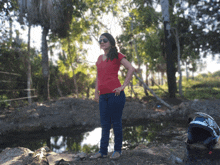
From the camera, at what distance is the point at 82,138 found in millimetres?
5348

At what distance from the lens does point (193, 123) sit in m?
2.14

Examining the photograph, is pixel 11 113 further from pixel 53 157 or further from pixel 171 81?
pixel 171 81

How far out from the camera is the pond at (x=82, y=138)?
465 centimetres

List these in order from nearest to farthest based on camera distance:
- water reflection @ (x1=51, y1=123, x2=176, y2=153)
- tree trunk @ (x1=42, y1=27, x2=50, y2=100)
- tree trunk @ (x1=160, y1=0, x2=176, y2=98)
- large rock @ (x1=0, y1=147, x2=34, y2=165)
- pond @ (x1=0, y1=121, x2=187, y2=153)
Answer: large rock @ (x1=0, y1=147, x2=34, y2=165), water reflection @ (x1=51, y1=123, x2=176, y2=153), pond @ (x1=0, y1=121, x2=187, y2=153), tree trunk @ (x1=160, y1=0, x2=176, y2=98), tree trunk @ (x1=42, y1=27, x2=50, y2=100)

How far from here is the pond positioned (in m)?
4.65

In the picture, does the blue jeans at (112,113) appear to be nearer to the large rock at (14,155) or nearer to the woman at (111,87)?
the woman at (111,87)

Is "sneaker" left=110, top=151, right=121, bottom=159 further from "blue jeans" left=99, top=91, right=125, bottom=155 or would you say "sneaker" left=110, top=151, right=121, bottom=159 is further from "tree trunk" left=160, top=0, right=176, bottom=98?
"tree trunk" left=160, top=0, right=176, bottom=98

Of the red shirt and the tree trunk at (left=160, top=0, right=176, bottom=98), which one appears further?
the tree trunk at (left=160, top=0, right=176, bottom=98)

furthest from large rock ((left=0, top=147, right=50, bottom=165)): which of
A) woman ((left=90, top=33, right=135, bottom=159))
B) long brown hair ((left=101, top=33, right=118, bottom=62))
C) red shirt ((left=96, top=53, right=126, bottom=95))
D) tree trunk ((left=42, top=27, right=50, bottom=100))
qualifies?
tree trunk ((left=42, top=27, right=50, bottom=100))

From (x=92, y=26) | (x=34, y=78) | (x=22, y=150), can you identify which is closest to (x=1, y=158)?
(x=22, y=150)

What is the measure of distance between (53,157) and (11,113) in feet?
16.5

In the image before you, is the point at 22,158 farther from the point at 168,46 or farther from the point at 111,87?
the point at 168,46

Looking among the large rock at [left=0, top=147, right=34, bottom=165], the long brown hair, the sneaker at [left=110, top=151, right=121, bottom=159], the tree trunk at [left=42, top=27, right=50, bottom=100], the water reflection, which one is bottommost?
the water reflection

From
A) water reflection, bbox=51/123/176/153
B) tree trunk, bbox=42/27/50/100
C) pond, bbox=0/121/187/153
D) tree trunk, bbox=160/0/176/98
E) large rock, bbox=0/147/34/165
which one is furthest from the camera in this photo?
tree trunk, bbox=42/27/50/100
